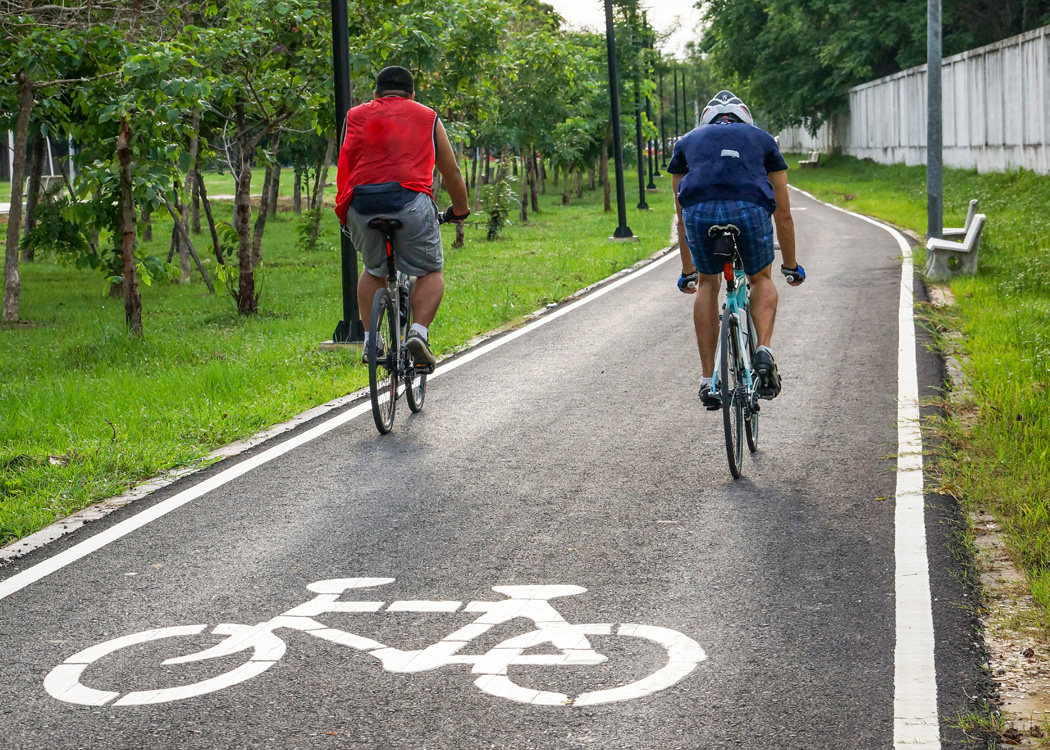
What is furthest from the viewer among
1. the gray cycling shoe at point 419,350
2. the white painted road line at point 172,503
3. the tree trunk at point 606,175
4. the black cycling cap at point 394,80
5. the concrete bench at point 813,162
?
the concrete bench at point 813,162

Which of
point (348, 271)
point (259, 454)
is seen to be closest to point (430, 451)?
point (259, 454)

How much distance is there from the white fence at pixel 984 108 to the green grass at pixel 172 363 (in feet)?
34.9

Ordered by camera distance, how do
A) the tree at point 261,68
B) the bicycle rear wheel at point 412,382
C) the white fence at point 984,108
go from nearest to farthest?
the bicycle rear wheel at point 412,382, the tree at point 261,68, the white fence at point 984,108

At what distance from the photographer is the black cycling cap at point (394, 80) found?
7891mm

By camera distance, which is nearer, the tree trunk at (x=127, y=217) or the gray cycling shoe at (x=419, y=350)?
the gray cycling shoe at (x=419, y=350)

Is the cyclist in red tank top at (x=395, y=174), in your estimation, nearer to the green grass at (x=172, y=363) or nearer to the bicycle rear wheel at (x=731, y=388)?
the green grass at (x=172, y=363)

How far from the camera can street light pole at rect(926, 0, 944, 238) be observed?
16359 mm

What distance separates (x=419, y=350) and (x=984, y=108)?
2846 centimetres

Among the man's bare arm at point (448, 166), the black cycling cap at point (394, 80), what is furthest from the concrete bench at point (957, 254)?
the black cycling cap at point (394, 80)

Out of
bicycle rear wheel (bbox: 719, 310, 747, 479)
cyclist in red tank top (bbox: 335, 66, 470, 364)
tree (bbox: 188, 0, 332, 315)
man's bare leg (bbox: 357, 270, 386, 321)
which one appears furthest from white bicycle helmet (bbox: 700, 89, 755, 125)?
tree (bbox: 188, 0, 332, 315)

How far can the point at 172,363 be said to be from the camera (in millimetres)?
11531

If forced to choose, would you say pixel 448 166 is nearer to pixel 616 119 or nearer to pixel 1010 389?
pixel 1010 389

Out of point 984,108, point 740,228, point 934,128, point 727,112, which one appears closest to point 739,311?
point 740,228

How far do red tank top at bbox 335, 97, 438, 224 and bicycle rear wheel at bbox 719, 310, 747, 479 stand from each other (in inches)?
91.7
